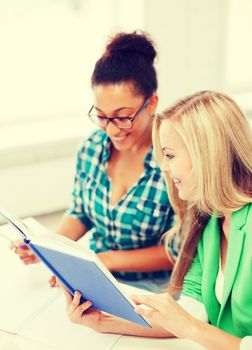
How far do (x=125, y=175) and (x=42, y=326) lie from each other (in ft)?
2.11

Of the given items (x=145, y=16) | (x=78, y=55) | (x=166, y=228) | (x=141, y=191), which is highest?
(x=145, y=16)

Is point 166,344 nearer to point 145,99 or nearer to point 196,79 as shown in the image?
point 145,99

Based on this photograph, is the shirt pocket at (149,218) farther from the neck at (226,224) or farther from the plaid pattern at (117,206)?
the neck at (226,224)

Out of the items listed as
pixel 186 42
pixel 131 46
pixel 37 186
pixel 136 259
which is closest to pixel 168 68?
pixel 186 42

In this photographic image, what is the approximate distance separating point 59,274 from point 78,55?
5.63ft

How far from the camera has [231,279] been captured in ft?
3.82

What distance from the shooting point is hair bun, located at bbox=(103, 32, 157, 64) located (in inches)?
61.4

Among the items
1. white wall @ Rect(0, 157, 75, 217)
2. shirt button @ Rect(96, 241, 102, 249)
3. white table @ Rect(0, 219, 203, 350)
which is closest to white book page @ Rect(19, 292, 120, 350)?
white table @ Rect(0, 219, 203, 350)

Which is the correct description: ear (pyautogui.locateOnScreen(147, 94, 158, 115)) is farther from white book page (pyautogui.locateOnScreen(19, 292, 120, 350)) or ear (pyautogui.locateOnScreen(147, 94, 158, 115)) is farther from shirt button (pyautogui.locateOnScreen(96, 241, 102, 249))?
white book page (pyautogui.locateOnScreen(19, 292, 120, 350))

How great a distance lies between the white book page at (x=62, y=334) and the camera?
1.12m

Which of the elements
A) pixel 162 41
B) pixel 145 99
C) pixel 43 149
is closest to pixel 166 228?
pixel 145 99

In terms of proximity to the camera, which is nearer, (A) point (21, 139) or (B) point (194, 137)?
(B) point (194, 137)

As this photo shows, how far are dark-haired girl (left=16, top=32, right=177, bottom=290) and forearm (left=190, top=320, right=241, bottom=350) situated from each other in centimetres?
49

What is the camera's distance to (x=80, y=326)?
1188 mm
